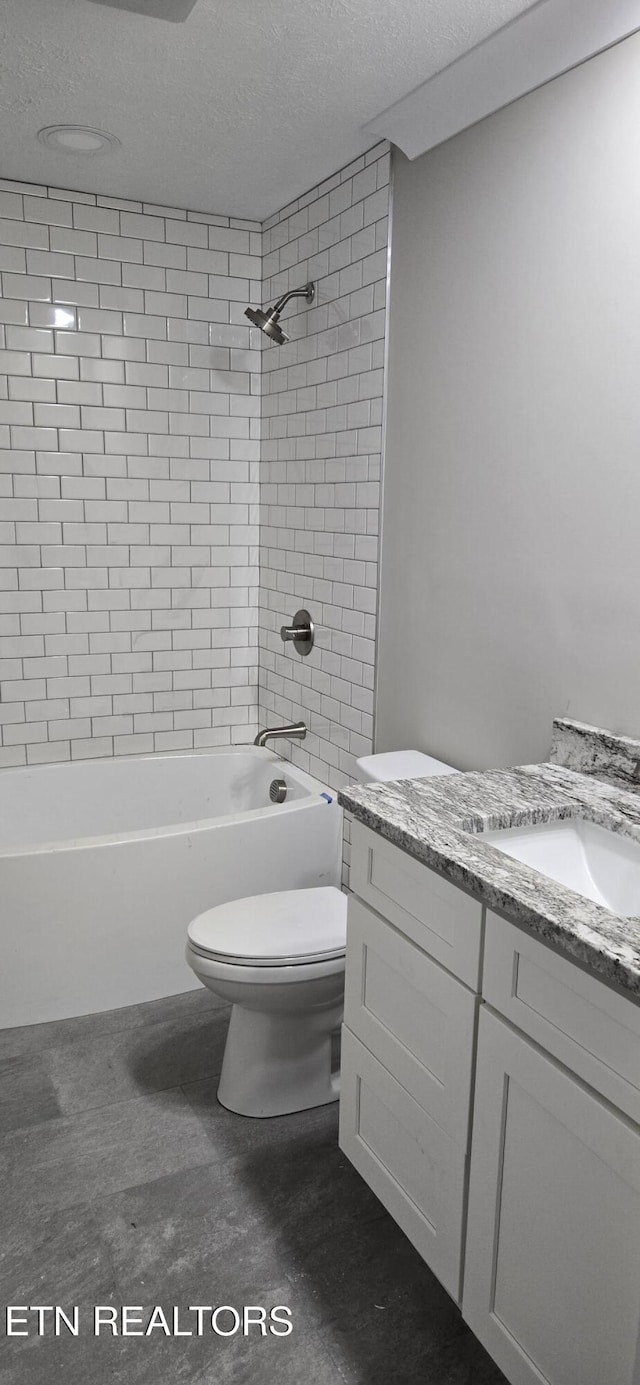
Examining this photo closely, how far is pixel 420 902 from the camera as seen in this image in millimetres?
1505

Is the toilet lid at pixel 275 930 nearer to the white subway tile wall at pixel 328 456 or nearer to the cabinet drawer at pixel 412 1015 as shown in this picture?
the cabinet drawer at pixel 412 1015

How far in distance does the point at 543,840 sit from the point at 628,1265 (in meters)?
0.68

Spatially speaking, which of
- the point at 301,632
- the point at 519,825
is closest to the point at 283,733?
the point at 301,632

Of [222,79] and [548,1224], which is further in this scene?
[222,79]

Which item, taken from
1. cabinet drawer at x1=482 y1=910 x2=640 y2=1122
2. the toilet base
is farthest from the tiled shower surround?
cabinet drawer at x1=482 y1=910 x2=640 y2=1122

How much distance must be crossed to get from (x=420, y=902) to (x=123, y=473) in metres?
2.22

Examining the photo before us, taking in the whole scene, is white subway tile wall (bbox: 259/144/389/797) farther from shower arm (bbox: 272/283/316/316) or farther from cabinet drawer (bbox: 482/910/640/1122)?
cabinet drawer (bbox: 482/910/640/1122)

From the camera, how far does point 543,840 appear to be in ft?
5.34

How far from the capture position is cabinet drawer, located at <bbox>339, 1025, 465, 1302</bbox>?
57.3 inches

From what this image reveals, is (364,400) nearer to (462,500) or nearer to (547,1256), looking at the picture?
(462,500)

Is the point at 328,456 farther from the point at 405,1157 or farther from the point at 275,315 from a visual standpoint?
the point at 405,1157

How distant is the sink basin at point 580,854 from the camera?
1.55 meters

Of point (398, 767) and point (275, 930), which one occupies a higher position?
point (398, 767)

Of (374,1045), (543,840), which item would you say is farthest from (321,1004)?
(543,840)
